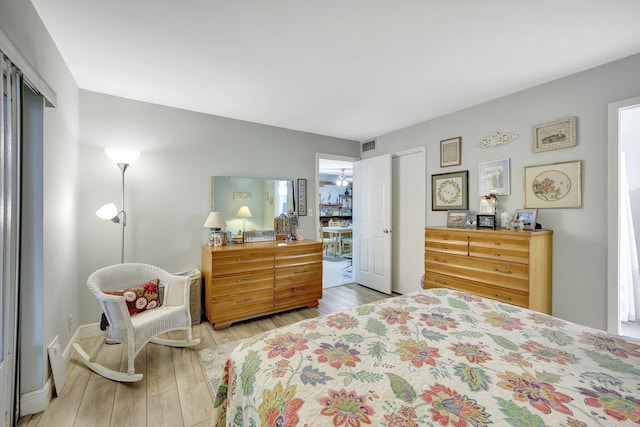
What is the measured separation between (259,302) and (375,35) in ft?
9.25

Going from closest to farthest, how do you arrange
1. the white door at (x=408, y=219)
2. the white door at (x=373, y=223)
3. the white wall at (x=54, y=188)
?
the white wall at (x=54, y=188) → the white door at (x=408, y=219) → the white door at (x=373, y=223)

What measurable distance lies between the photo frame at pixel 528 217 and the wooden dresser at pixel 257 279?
223 cm

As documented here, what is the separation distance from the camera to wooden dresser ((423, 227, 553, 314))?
227 cm

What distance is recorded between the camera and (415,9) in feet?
5.24

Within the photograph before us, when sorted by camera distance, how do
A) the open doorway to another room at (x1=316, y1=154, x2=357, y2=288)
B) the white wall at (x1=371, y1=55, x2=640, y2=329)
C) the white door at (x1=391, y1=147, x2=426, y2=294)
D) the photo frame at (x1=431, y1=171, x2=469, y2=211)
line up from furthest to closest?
the open doorway to another room at (x1=316, y1=154, x2=357, y2=288), the white door at (x1=391, y1=147, x2=426, y2=294), the photo frame at (x1=431, y1=171, x2=469, y2=211), the white wall at (x1=371, y1=55, x2=640, y2=329)

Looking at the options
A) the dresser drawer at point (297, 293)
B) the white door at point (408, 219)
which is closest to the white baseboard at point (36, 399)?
the dresser drawer at point (297, 293)

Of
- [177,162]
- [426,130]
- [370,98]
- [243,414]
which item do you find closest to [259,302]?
[177,162]

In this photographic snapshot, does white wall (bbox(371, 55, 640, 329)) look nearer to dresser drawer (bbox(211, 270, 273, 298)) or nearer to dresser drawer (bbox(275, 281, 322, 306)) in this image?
dresser drawer (bbox(275, 281, 322, 306))

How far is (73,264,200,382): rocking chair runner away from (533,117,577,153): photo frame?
364 cm

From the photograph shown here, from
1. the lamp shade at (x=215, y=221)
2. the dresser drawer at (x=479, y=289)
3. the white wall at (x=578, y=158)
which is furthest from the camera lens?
the lamp shade at (x=215, y=221)

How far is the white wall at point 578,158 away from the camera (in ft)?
7.21

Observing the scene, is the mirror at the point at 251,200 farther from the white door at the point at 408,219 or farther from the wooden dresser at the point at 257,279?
the white door at the point at 408,219

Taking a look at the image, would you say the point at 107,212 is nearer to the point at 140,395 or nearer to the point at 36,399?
the point at 36,399

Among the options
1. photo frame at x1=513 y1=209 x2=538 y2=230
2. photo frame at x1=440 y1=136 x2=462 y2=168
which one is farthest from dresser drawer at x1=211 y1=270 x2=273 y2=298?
photo frame at x1=513 y1=209 x2=538 y2=230
